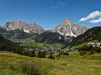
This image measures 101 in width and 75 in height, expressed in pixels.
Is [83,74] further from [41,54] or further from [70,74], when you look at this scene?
[41,54]

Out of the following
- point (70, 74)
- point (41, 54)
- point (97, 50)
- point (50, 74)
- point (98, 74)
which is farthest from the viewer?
point (97, 50)

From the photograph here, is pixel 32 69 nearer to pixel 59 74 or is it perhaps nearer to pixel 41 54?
pixel 59 74

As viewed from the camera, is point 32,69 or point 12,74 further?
point 32,69

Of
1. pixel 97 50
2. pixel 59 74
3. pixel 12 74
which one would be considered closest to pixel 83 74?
pixel 59 74

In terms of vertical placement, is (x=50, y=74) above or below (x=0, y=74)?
below

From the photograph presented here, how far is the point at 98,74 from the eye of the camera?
26.3 m

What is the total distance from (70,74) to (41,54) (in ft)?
228

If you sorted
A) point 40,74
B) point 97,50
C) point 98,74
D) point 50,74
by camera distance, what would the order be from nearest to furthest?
1. point 40,74
2. point 50,74
3. point 98,74
4. point 97,50

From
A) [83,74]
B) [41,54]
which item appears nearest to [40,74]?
[83,74]

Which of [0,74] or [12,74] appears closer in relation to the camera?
[0,74]

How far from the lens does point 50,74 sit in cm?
2288

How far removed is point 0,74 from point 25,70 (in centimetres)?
595

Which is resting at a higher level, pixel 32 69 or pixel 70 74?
pixel 32 69

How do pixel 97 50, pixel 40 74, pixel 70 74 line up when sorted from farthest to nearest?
pixel 97 50
pixel 70 74
pixel 40 74
